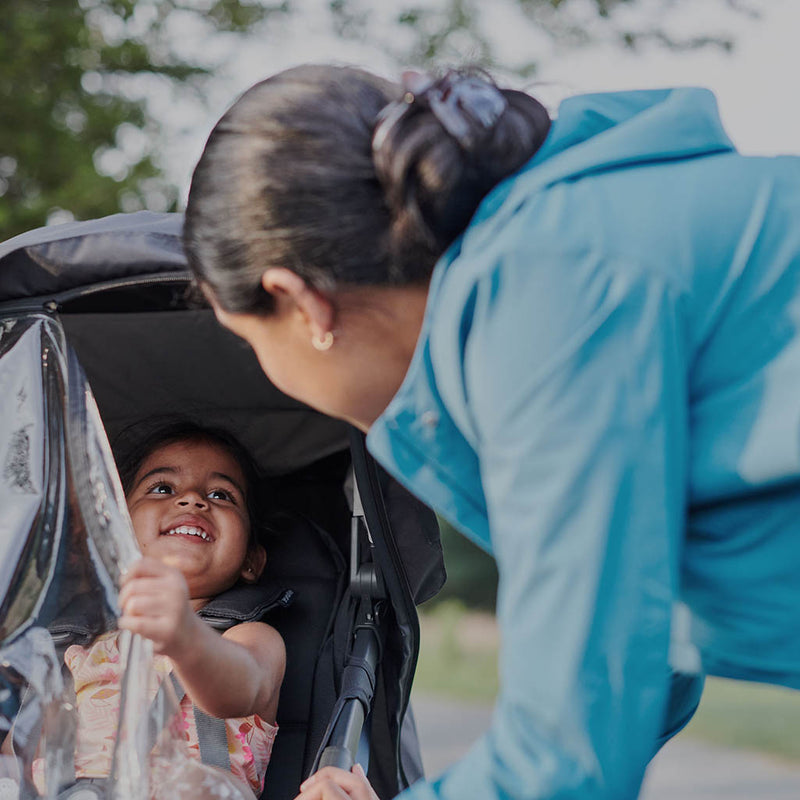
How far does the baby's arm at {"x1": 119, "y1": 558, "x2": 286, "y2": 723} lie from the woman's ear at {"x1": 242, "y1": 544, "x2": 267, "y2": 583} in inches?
8.2

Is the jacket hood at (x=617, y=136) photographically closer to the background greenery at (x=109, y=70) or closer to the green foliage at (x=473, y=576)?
the background greenery at (x=109, y=70)

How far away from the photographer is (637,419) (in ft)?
3.37

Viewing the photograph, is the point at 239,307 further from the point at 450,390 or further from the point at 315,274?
the point at 450,390

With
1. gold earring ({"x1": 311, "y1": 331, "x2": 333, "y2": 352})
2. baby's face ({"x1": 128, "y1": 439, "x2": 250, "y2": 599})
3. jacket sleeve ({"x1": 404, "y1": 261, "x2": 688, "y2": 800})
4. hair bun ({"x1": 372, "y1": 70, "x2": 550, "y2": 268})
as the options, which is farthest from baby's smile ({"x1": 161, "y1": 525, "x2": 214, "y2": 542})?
jacket sleeve ({"x1": 404, "y1": 261, "x2": 688, "y2": 800})

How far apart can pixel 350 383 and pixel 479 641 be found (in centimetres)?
829

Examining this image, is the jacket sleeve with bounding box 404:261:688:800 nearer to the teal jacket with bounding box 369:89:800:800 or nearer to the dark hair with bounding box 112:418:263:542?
the teal jacket with bounding box 369:89:800:800

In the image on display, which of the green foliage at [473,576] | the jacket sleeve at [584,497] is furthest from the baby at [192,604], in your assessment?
the green foliage at [473,576]

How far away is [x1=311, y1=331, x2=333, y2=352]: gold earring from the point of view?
129 cm

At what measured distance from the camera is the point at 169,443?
2.68 meters

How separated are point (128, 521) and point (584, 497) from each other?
1.05 meters

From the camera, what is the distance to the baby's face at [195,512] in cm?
254

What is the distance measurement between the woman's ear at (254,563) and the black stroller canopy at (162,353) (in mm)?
230

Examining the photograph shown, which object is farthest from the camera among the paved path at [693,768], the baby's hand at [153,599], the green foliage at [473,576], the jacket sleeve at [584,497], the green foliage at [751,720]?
the green foliage at [473,576]

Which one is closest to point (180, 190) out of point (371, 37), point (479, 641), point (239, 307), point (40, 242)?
point (371, 37)
